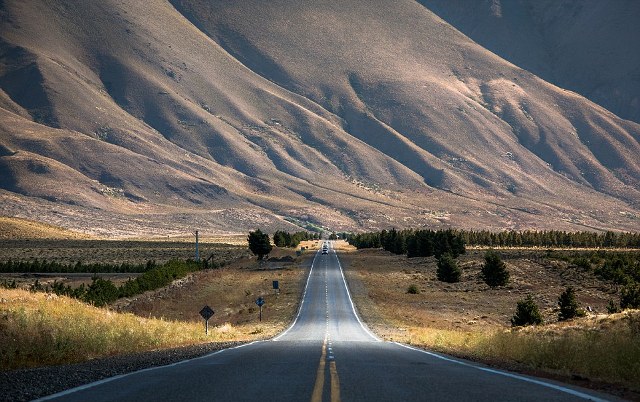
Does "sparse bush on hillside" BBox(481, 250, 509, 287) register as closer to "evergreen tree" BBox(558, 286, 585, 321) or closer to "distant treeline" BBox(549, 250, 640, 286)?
"distant treeline" BBox(549, 250, 640, 286)

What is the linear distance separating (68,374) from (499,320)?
1963 inches

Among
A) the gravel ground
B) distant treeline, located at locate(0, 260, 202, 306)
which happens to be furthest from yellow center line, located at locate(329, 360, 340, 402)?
distant treeline, located at locate(0, 260, 202, 306)

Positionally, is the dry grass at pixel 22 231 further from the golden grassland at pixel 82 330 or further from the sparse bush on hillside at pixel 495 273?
the golden grassland at pixel 82 330

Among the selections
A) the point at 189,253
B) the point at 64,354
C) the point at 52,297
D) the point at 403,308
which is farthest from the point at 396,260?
the point at 64,354

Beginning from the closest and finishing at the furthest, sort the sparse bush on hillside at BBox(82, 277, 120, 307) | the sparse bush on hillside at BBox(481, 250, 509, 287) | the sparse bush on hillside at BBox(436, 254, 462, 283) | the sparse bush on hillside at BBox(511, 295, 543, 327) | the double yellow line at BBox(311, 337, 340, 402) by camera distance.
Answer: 1. the double yellow line at BBox(311, 337, 340, 402)
2. the sparse bush on hillside at BBox(511, 295, 543, 327)
3. the sparse bush on hillside at BBox(82, 277, 120, 307)
4. the sparse bush on hillside at BBox(481, 250, 509, 287)
5. the sparse bush on hillside at BBox(436, 254, 462, 283)

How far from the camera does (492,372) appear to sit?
68.7 ft

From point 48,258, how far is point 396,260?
50.8 metres

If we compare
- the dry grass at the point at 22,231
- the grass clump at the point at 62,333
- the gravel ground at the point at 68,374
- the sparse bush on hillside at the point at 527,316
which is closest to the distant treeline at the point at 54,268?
the sparse bush on hillside at the point at 527,316

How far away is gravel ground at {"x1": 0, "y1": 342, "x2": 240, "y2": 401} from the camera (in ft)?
54.7

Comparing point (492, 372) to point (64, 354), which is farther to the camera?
point (64, 354)

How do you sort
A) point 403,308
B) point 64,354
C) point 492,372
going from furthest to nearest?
point 403,308 → point 64,354 → point 492,372

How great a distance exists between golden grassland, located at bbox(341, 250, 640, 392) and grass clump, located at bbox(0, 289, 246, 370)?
426 inches

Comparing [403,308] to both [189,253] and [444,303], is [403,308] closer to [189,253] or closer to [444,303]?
[444,303]

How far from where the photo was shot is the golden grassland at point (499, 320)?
2319 centimetres
